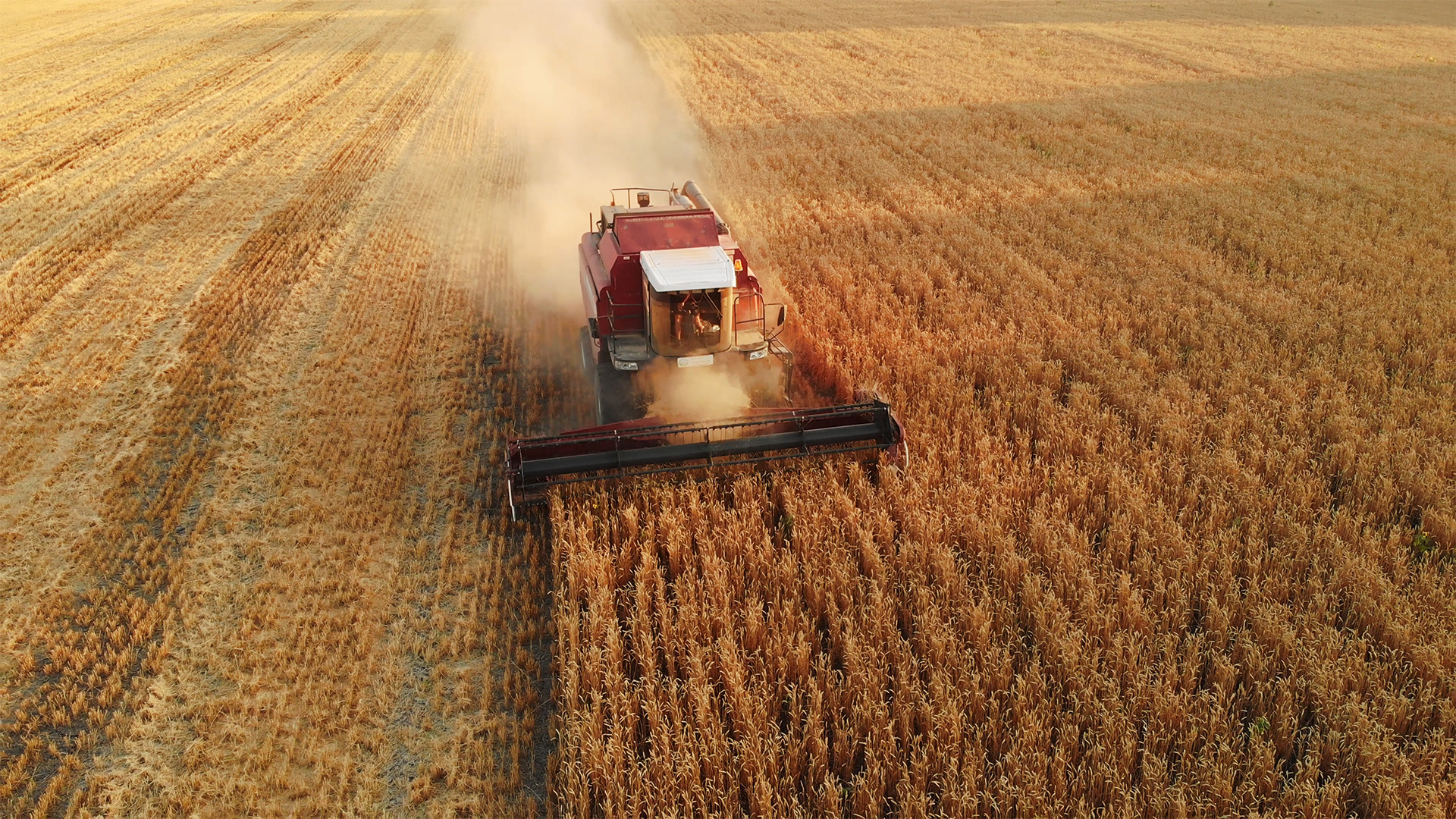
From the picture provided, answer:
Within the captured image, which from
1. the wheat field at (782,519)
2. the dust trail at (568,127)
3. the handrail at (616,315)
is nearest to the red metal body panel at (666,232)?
the handrail at (616,315)

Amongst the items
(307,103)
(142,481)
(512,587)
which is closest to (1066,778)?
(512,587)

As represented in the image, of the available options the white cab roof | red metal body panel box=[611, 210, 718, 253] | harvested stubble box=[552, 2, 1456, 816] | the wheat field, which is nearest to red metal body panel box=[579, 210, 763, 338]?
red metal body panel box=[611, 210, 718, 253]

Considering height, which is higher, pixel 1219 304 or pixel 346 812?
pixel 1219 304

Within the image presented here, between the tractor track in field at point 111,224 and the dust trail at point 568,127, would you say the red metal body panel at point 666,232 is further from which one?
the tractor track in field at point 111,224

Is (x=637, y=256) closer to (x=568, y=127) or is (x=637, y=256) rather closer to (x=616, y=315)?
(x=616, y=315)

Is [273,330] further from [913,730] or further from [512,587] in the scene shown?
[913,730]

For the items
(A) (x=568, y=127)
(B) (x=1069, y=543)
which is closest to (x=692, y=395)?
(B) (x=1069, y=543)
